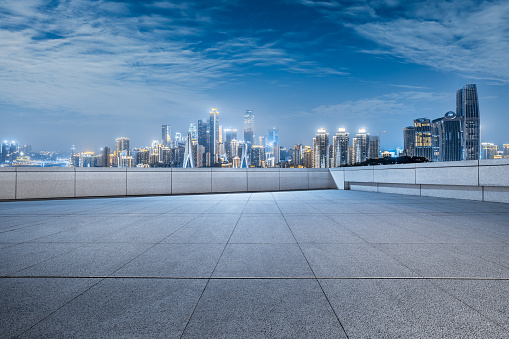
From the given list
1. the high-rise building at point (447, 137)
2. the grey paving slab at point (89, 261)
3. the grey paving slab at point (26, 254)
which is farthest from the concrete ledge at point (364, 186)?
the high-rise building at point (447, 137)

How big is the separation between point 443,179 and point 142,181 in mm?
15504

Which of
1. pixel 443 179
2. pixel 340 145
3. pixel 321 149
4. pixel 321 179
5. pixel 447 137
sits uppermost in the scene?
pixel 447 137

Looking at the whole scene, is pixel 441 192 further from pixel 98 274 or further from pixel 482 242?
pixel 98 274

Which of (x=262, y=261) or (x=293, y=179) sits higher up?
(x=293, y=179)

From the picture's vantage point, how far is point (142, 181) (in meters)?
16.1

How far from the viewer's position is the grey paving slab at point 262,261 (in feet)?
12.6

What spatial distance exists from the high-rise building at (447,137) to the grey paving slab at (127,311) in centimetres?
15512

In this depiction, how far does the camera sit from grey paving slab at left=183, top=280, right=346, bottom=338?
8.08 feet

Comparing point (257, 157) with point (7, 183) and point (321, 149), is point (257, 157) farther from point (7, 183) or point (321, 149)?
point (7, 183)

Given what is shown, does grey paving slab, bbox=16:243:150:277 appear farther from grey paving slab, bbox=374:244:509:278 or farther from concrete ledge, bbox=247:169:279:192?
concrete ledge, bbox=247:169:279:192

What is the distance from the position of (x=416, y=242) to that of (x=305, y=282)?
9.93ft

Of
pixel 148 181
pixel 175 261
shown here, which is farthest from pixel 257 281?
pixel 148 181

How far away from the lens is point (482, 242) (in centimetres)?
526

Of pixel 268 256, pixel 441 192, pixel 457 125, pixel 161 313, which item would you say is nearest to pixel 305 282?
pixel 268 256
